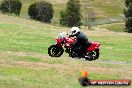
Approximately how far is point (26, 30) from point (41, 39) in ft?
32.8

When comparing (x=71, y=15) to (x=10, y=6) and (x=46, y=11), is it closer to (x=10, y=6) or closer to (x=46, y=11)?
(x=46, y=11)

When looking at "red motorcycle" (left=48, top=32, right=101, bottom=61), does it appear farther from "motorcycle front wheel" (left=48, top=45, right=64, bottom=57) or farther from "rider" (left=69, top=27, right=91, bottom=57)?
"rider" (left=69, top=27, right=91, bottom=57)

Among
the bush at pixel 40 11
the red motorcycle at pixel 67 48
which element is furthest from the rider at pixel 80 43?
the bush at pixel 40 11

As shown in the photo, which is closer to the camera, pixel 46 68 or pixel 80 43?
pixel 80 43

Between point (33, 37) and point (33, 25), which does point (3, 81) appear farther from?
point (33, 25)

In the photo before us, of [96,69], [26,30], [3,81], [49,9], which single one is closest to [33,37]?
[26,30]

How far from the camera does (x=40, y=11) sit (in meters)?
123

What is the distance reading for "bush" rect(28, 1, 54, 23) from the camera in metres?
124

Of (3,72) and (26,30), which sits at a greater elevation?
(3,72)

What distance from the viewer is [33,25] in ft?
307

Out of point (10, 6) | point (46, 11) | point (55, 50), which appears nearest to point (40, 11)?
point (10, 6)

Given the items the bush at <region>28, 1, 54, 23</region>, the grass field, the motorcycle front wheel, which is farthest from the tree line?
the motorcycle front wheel

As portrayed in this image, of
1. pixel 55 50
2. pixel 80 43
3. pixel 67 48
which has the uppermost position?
pixel 80 43

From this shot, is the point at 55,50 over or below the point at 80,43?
below
